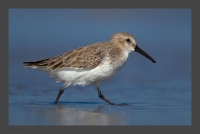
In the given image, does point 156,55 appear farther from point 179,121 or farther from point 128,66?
point 179,121

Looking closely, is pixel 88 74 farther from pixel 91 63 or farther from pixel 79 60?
pixel 79 60

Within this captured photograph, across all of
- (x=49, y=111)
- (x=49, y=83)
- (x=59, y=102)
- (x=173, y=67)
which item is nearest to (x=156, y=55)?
(x=173, y=67)

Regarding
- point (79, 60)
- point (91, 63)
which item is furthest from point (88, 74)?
point (79, 60)

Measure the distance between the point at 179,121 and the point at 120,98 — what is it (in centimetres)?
277

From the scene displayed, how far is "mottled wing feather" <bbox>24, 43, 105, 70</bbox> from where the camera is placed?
9.95 metres

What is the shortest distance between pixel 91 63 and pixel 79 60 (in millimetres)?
319

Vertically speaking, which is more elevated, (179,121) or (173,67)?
(173,67)

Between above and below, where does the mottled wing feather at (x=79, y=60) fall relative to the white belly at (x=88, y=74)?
above

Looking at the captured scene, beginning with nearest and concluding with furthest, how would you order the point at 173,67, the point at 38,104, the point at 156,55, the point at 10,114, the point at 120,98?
1. the point at 10,114
2. the point at 38,104
3. the point at 120,98
4. the point at 173,67
5. the point at 156,55

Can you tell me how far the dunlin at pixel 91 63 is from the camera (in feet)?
32.6

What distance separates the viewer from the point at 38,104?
1004 centimetres

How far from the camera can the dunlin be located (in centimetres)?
995

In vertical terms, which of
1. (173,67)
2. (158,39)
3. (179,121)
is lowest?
(179,121)

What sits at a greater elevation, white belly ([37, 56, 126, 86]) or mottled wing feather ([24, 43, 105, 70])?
mottled wing feather ([24, 43, 105, 70])
